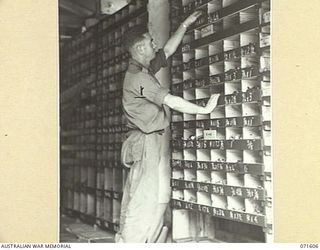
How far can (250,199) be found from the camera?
178 centimetres

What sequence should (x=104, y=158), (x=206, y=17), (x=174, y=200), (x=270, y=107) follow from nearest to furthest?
(x=270, y=107) < (x=206, y=17) < (x=174, y=200) < (x=104, y=158)

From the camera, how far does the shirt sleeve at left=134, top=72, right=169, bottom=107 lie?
1.94 m

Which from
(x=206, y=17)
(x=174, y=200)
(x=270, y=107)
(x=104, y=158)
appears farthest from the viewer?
(x=104, y=158)

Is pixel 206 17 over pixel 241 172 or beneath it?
over

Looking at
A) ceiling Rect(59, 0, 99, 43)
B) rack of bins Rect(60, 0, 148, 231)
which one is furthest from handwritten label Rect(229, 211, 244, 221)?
ceiling Rect(59, 0, 99, 43)

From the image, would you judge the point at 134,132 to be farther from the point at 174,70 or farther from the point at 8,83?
the point at 8,83

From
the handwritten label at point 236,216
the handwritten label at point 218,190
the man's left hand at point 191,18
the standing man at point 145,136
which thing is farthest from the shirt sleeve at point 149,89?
the handwritten label at point 236,216

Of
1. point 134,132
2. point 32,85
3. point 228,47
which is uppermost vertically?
point 228,47

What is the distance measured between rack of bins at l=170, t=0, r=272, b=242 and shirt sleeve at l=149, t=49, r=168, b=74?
41 mm

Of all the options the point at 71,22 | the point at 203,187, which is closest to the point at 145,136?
the point at 203,187

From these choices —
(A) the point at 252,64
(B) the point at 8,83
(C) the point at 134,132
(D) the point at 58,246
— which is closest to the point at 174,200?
(C) the point at 134,132

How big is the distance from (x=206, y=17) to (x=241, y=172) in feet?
1.77

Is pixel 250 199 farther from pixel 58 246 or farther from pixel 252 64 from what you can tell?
Result: pixel 58 246

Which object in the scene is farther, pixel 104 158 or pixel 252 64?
pixel 104 158
